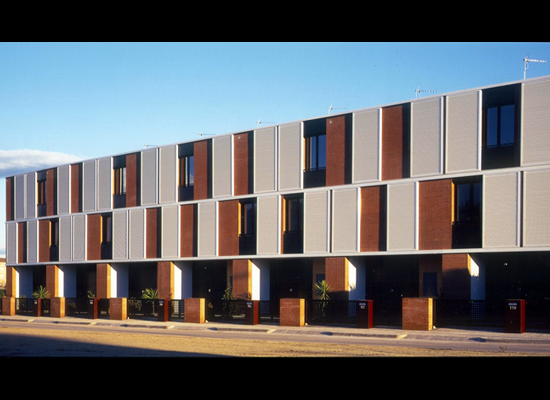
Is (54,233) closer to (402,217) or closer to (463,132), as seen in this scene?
(402,217)

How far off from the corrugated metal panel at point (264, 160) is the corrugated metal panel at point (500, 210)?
13.7 meters

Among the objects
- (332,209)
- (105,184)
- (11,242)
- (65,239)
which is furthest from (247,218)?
(11,242)

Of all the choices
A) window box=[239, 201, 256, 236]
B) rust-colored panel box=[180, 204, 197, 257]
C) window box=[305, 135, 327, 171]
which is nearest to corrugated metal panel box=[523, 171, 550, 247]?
window box=[305, 135, 327, 171]

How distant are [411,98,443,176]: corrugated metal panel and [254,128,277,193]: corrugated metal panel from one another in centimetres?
970

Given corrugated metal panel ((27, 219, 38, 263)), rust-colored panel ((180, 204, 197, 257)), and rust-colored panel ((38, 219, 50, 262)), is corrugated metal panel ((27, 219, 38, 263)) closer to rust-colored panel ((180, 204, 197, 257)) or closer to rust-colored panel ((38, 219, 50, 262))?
rust-colored panel ((38, 219, 50, 262))

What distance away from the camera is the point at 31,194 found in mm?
56250

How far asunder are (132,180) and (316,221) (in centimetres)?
1734

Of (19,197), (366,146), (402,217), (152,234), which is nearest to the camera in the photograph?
(402,217)

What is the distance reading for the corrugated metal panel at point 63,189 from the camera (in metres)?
52.6

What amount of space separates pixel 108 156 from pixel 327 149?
2059 cm

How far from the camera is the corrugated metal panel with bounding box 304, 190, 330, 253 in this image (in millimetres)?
36656

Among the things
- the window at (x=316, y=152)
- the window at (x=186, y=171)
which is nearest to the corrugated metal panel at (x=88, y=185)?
the window at (x=186, y=171)

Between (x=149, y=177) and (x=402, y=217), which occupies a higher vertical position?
(x=149, y=177)

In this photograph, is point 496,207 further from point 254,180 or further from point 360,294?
point 254,180
